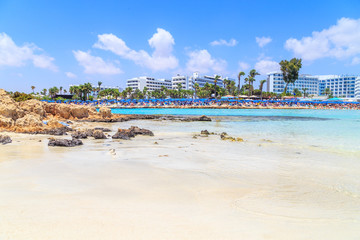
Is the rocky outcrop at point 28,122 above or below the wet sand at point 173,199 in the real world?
above

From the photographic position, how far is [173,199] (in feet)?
9.88

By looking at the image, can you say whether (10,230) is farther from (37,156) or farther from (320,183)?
(320,183)

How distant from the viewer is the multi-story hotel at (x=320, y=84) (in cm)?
14162

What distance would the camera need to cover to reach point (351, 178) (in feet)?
13.9

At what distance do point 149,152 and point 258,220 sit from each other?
4.21 metres

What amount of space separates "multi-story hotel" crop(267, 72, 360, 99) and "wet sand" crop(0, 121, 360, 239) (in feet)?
481

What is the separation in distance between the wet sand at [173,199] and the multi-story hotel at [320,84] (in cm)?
14669

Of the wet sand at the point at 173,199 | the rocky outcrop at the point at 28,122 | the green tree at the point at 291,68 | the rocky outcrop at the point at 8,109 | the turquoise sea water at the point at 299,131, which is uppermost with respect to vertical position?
the green tree at the point at 291,68

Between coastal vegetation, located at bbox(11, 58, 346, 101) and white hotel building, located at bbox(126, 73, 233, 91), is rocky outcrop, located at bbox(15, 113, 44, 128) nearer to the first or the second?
coastal vegetation, located at bbox(11, 58, 346, 101)

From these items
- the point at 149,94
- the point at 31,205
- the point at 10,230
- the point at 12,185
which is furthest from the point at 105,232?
the point at 149,94

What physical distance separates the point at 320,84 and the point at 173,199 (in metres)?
180

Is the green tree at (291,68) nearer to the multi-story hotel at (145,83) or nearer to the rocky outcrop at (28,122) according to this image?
the rocky outcrop at (28,122)

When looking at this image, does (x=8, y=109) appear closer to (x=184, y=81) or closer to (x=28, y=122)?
(x=28, y=122)

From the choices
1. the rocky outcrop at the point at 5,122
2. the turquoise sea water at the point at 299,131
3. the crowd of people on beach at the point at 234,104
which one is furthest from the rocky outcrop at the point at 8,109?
the crowd of people on beach at the point at 234,104
